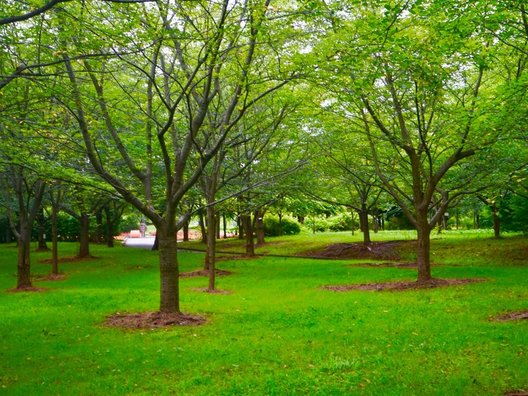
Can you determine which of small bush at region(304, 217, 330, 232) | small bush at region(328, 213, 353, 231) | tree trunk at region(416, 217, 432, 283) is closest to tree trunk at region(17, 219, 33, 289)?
tree trunk at region(416, 217, 432, 283)

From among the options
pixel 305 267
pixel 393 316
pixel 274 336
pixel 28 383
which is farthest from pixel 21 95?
pixel 305 267

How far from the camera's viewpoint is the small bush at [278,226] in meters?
44.6

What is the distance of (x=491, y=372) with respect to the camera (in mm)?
6547

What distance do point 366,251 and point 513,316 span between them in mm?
18350

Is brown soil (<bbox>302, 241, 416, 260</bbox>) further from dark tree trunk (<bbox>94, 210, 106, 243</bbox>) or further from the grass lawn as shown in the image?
dark tree trunk (<bbox>94, 210, 106, 243</bbox>)

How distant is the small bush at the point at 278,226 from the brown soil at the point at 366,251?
1391 cm

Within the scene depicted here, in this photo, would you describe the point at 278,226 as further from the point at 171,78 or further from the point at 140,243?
the point at 171,78

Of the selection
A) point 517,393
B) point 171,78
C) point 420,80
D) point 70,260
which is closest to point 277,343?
point 517,393

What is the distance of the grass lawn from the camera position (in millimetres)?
6418

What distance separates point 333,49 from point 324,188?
15.2m

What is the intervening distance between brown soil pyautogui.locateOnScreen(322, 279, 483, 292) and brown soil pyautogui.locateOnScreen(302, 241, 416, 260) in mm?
10559

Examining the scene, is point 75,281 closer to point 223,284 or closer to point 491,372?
point 223,284

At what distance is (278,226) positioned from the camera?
44750 millimetres

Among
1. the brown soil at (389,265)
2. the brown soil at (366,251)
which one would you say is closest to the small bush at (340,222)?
the brown soil at (366,251)
